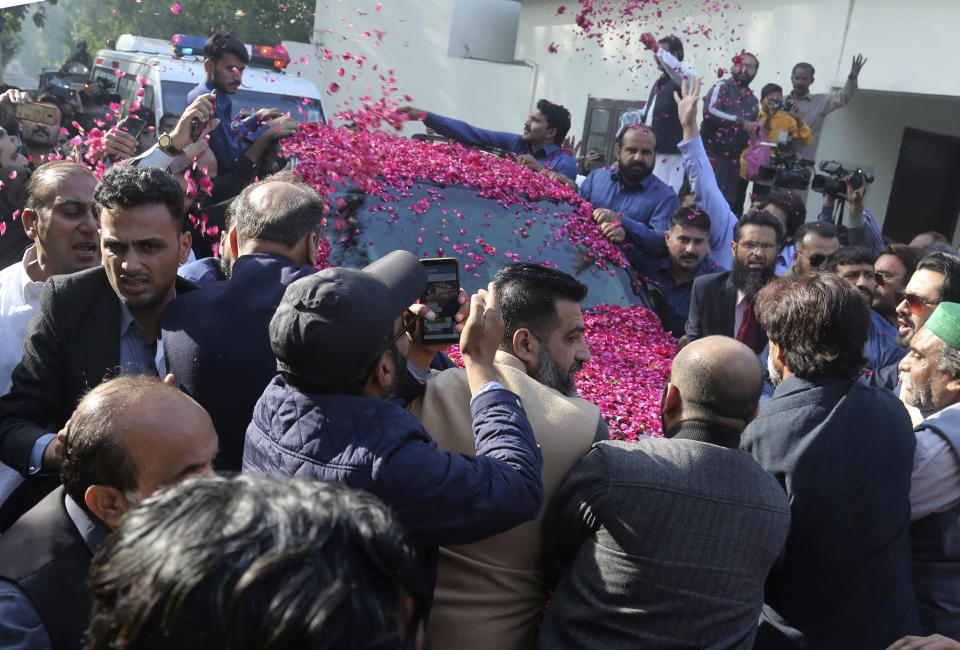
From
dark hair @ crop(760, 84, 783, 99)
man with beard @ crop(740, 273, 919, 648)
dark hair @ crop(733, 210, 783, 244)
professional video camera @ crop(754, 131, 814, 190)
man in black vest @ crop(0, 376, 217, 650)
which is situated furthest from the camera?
dark hair @ crop(760, 84, 783, 99)

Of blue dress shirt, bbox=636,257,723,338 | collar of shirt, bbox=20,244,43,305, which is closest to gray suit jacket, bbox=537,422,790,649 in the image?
collar of shirt, bbox=20,244,43,305

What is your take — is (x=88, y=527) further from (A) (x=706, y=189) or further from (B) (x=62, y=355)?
(A) (x=706, y=189)

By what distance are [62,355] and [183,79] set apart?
7.89 meters

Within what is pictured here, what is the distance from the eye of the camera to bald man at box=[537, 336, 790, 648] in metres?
2.07

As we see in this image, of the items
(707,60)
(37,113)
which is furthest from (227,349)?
(707,60)

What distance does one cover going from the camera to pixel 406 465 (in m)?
1.81

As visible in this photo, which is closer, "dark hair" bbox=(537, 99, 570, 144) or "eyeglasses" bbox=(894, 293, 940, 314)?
"eyeglasses" bbox=(894, 293, 940, 314)

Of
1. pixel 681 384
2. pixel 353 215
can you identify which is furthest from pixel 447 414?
pixel 353 215

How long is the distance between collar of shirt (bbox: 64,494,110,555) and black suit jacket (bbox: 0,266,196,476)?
854 millimetres

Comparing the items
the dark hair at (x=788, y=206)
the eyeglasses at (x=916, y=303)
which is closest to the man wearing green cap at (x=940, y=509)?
the eyeglasses at (x=916, y=303)

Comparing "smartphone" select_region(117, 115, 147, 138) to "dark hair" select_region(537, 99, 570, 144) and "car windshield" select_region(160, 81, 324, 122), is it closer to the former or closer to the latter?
"car windshield" select_region(160, 81, 324, 122)

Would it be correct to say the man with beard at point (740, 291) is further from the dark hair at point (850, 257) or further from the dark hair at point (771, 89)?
the dark hair at point (771, 89)

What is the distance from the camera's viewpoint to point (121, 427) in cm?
177

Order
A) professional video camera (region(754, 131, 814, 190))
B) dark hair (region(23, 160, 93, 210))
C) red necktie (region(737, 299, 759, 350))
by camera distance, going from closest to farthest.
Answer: dark hair (region(23, 160, 93, 210))
red necktie (region(737, 299, 759, 350))
professional video camera (region(754, 131, 814, 190))
